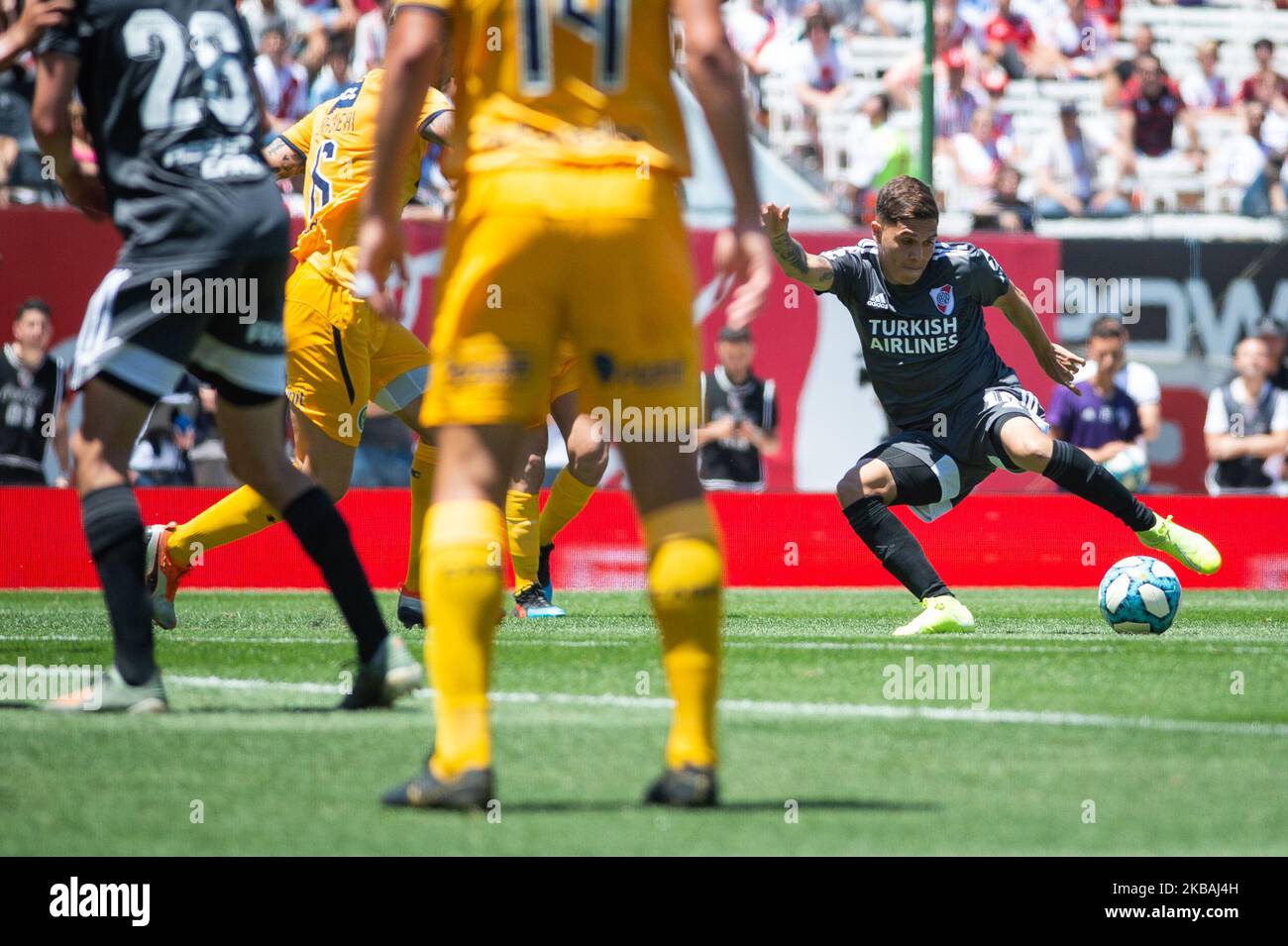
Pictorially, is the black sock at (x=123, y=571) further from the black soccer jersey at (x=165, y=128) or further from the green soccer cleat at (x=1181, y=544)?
the green soccer cleat at (x=1181, y=544)

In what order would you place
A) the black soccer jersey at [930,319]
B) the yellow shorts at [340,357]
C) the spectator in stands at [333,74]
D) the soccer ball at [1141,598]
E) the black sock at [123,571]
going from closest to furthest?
the black sock at [123,571]
the yellow shorts at [340,357]
the soccer ball at [1141,598]
the black soccer jersey at [930,319]
the spectator in stands at [333,74]

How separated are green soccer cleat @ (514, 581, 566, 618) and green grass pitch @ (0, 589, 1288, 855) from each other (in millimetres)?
1610

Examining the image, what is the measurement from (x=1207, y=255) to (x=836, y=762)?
12.8m

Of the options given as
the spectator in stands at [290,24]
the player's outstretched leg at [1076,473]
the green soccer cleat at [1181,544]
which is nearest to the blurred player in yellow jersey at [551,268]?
the player's outstretched leg at [1076,473]

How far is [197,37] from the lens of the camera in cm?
588

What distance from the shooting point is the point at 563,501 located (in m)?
10.2

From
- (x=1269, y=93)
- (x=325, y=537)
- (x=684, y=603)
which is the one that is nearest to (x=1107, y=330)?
(x=1269, y=93)

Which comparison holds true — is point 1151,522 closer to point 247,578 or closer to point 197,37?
point 197,37

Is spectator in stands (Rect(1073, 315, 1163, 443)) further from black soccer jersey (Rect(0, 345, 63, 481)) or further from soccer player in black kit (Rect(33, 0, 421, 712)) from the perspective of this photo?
soccer player in black kit (Rect(33, 0, 421, 712))

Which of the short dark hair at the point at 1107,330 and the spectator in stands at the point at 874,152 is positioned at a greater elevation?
the spectator in stands at the point at 874,152

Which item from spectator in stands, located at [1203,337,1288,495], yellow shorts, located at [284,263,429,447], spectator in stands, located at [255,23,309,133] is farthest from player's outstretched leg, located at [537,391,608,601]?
spectator in stands, located at [255,23,309,133]

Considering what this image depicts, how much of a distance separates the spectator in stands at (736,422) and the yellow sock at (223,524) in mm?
6915

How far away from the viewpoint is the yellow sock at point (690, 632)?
4.43 m
